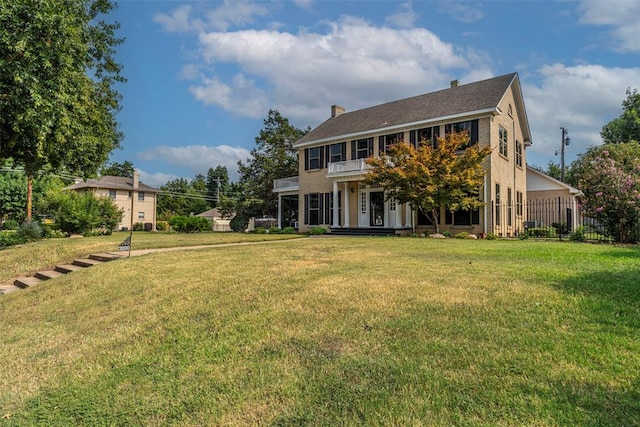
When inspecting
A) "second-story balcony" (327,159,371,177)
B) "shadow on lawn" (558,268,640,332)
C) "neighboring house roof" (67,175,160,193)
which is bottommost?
"shadow on lawn" (558,268,640,332)

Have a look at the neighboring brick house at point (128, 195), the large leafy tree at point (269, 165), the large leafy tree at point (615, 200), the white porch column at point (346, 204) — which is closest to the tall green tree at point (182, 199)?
the neighboring brick house at point (128, 195)

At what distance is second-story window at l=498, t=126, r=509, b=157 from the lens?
64.9 feet

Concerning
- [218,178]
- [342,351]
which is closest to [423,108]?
[342,351]

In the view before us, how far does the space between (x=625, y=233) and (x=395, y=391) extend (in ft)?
47.6

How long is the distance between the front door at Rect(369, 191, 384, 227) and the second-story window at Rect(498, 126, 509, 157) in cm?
696

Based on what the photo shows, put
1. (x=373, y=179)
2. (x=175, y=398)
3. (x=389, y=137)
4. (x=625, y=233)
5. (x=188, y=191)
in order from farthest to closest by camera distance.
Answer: (x=188, y=191) < (x=389, y=137) < (x=373, y=179) < (x=625, y=233) < (x=175, y=398)

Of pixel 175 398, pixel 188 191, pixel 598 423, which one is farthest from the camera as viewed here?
pixel 188 191

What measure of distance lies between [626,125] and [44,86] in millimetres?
42951

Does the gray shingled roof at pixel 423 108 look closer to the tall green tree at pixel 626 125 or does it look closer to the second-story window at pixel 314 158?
the second-story window at pixel 314 158

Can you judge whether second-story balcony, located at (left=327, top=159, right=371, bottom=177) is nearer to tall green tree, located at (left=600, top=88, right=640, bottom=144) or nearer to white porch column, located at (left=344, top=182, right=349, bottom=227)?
white porch column, located at (left=344, top=182, right=349, bottom=227)

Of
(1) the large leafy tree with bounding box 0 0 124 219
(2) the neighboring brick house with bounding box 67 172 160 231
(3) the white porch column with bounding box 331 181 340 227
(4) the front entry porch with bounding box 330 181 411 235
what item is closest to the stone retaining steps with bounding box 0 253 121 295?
(1) the large leafy tree with bounding box 0 0 124 219

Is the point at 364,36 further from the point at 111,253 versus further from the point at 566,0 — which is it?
the point at 111,253

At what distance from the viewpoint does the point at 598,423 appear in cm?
242

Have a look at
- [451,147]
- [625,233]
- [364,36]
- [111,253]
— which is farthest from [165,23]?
[625,233]
